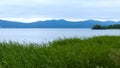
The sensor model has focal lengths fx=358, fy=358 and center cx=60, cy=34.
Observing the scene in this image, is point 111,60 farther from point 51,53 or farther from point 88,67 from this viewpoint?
point 51,53

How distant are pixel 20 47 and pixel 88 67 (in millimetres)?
2034

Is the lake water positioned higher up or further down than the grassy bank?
further down

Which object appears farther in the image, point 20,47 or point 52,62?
point 20,47

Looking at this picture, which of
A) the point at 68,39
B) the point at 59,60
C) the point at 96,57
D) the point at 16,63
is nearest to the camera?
the point at 16,63

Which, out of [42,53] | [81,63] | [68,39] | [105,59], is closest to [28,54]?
[42,53]

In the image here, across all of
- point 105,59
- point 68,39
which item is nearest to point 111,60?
point 105,59

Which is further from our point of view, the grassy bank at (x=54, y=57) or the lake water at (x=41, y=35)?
the lake water at (x=41, y=35)

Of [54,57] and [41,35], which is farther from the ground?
[54,57]

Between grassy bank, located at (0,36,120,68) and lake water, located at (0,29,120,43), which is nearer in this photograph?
grassy bank, located at (0,36,120,68)

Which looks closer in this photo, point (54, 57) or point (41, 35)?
point (54, 57)

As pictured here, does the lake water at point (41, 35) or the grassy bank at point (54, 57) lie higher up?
the grassy bank at point (54, 57)

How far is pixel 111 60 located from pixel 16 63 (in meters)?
2.38

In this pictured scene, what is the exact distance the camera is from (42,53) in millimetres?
8977

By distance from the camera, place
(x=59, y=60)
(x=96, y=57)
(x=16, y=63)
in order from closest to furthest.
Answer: (x=16, y=63), (x=59, y=60), (x=96, y=57)
